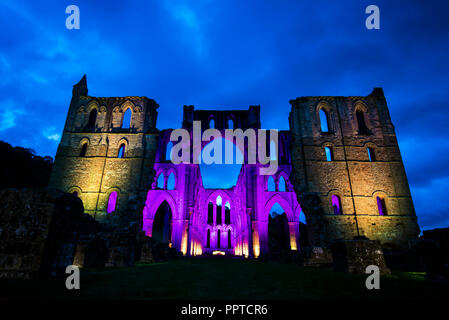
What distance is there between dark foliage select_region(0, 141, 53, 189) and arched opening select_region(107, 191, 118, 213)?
1121 centimetres

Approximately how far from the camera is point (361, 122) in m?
19.8

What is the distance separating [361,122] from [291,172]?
8.12 metres

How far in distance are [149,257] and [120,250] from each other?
340cm

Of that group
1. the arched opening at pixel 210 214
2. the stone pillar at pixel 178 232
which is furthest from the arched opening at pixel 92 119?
the arched opening at pixel 210 214

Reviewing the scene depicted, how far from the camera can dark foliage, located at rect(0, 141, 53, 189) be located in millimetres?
22108

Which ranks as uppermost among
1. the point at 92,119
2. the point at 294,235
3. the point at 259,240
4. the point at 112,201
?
the point at 92,119

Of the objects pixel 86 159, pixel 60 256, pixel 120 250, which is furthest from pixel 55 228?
pixel 86 159

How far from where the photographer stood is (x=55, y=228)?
15.4 ft

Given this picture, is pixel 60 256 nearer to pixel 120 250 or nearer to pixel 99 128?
pixel 120 250

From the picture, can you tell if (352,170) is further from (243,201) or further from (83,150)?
(83,150)

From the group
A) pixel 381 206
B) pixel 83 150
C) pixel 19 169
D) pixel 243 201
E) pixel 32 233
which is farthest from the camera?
pixel 243 201

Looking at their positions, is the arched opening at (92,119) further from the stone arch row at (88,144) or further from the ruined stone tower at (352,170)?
the ruined stone tower at (352,170)

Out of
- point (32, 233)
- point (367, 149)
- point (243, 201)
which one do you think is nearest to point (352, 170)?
point (367, 149)

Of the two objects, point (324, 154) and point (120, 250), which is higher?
point (324, 154)
